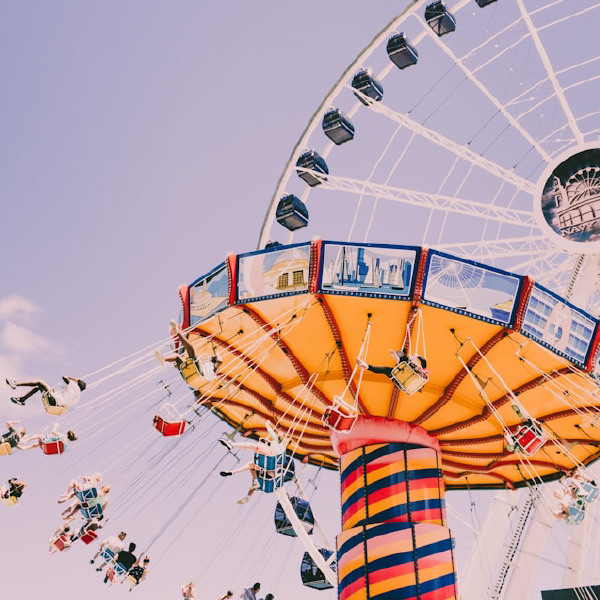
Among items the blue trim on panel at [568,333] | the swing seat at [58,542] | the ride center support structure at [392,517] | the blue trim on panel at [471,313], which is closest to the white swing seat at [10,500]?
the swing seat at [58,542]

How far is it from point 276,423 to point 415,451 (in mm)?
3131

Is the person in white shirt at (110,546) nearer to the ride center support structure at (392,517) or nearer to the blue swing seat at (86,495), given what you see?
the blue swing seat at (86,495)

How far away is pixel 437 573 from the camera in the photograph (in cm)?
1197

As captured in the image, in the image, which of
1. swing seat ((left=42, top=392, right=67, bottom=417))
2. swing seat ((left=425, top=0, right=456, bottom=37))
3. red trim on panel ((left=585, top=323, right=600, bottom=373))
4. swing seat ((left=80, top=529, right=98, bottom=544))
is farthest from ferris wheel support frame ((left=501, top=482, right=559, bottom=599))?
swing seat ((left=425, top=0, right=456, bottom=37))

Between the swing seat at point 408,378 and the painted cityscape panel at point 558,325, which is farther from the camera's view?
the painted cityscape panel at point 558,325

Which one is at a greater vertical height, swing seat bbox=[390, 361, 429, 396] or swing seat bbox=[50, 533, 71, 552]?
swing seat bbox=[390, 361, 429, 396]

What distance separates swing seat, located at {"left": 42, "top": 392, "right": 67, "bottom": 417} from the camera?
10.2 metres

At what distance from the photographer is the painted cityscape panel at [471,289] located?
1099 centimetres

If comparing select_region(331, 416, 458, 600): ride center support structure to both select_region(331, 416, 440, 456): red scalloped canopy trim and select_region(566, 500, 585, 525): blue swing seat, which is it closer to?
select_region(331, 416, 440, 456): red scalloped canopy trim

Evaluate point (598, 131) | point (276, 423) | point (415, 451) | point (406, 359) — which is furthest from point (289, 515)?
point (598, 131)

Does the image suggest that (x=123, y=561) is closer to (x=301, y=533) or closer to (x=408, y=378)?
(x=301, y=533)

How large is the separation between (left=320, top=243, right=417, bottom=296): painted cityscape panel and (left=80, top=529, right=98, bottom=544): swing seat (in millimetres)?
6791

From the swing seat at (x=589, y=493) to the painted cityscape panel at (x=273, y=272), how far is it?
703 cm

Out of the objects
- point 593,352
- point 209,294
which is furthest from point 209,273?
point 593,352
